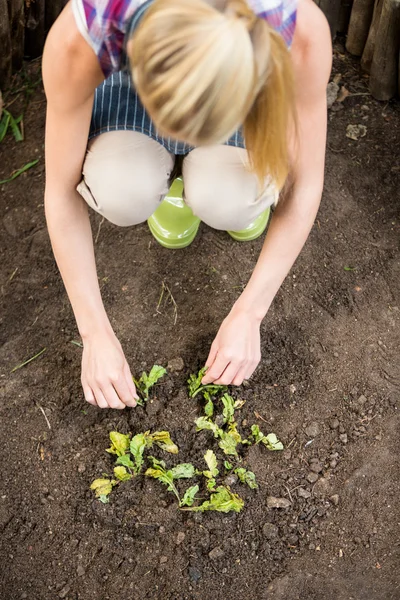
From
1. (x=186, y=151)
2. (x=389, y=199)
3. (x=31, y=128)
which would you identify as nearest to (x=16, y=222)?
(x=31, y=128)

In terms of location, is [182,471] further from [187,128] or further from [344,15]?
[344,15]

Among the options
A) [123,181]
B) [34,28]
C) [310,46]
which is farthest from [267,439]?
[34,28]

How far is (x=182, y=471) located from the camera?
219 cm

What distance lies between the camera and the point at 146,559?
6.90 ft

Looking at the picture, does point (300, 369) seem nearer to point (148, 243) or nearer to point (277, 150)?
point (148, 243)

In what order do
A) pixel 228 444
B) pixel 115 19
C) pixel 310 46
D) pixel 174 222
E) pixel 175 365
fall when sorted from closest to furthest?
pixel 115 19, pixel 310 46, pixel 228 444, pixel 175 365, pixel 174 222

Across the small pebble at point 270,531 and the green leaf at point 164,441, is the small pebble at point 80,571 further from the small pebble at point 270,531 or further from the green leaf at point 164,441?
the small pebble at point 270,531

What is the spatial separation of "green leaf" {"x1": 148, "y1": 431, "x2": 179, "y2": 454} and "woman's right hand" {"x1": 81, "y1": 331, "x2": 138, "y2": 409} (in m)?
0.18

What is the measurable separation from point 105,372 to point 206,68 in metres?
1.02

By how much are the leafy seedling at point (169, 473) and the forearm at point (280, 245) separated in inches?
20.0

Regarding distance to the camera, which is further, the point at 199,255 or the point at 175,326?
the point at 199,255

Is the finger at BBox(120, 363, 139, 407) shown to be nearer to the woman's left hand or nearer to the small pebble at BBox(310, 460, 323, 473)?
the woman's left hand

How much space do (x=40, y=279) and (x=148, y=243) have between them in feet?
1.38

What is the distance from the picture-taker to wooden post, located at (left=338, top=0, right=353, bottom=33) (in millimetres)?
3145
